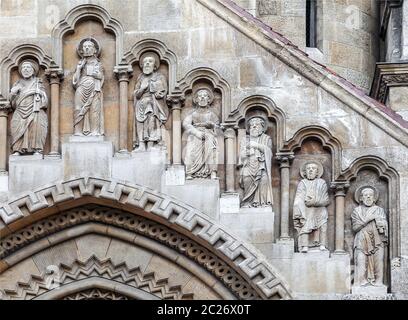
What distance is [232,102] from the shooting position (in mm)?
28797

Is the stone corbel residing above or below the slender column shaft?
below

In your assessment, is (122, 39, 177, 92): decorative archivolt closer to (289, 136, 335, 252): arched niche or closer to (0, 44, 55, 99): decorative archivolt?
(0, 44, 55, 99): decorative archivolt

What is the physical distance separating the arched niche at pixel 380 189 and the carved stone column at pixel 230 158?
44.9 inches

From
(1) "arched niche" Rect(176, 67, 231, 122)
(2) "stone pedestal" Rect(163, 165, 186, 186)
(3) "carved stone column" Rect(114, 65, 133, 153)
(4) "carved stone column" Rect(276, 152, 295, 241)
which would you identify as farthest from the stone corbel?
(3) "carved stone column" Rect(114, 65, 133, 153)

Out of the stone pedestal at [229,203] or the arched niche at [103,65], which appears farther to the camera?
the arched niche at [103,65]

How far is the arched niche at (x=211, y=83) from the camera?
28812 mm

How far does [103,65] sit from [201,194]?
181 centimetres

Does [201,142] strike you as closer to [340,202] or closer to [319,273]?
[340,202]

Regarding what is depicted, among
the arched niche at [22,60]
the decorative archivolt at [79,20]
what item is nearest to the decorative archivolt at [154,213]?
the arched niche at [22,60]

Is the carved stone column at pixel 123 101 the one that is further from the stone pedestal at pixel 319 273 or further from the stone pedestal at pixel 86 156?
the stone pedestal at pixel 319 273

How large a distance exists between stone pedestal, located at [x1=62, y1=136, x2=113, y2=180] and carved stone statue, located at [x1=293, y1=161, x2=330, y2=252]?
2051mm

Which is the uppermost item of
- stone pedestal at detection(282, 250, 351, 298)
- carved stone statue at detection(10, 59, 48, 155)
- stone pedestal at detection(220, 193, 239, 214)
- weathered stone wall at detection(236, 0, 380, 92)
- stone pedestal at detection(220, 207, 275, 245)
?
weathered stone wall at detection(236, 0, 380, 92)

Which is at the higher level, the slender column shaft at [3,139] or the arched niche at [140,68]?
the arched niche at [140,68]

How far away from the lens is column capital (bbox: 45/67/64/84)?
29094mm
